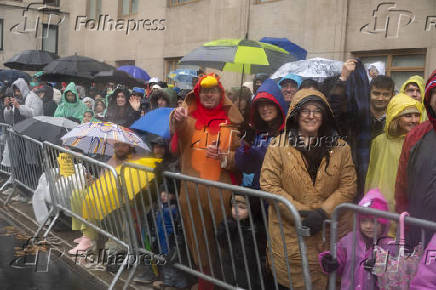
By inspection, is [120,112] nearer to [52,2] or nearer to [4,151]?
A: [4,151]

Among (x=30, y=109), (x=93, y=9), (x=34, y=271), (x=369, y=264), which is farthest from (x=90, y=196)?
(x=93, y=9)

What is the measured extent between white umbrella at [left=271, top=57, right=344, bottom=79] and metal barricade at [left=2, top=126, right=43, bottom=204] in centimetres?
321

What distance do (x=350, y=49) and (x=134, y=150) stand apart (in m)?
7.46

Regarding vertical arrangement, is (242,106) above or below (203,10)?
below

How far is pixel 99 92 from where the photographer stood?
503 inches

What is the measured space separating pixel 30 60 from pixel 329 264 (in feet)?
42.7

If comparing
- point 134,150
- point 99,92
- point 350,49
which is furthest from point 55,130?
point 350,49

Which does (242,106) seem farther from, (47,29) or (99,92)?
(47,29)

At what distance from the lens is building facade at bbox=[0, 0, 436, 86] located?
991 cm

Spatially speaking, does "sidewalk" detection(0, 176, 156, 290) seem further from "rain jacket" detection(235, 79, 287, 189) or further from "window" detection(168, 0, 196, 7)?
"window" detection(168, 0, 196, 7)

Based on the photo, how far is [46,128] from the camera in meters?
6.57

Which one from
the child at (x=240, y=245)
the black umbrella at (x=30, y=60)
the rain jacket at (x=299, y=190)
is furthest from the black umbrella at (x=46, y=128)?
the black umbrella at (x=30, y=60)

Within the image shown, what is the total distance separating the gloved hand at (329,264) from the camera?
284 cm
